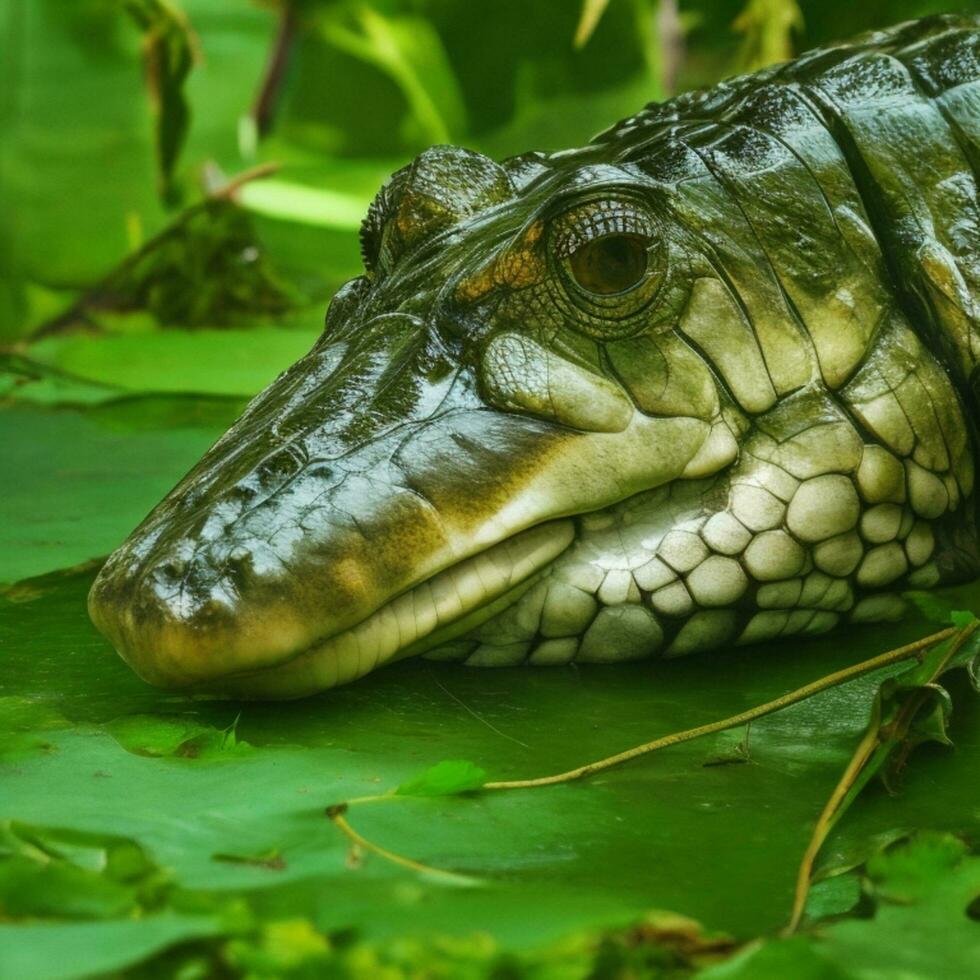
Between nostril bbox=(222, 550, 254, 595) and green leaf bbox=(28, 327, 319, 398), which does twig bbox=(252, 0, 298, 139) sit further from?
nostril bbox=(222, 550, 254, 595)

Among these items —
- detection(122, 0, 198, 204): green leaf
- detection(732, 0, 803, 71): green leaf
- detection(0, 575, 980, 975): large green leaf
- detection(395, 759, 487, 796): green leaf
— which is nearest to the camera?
detection(0, 575, 980, 975): large green leaf

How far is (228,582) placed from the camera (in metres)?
1.97

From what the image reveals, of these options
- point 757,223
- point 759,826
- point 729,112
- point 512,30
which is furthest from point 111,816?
point 512,30

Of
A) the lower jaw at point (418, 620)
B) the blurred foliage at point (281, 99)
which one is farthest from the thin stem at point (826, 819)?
the blurred foliage at point (281, 99)

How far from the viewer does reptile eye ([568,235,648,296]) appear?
2.28m

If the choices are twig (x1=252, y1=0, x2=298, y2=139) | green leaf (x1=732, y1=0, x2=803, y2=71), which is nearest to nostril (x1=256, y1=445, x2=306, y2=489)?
green leaf (x1=732, y1=0, x2=803, y2=71)

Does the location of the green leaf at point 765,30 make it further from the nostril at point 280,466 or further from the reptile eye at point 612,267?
the nostril at point 280,466

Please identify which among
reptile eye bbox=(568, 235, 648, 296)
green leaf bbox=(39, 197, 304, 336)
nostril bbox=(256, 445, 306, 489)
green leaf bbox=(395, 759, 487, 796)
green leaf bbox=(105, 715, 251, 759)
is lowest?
green leaf bbox=(395, 759, 487, 796)

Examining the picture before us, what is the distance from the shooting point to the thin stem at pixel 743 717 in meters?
1.94

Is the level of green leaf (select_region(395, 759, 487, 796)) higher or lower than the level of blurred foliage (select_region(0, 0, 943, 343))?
lower

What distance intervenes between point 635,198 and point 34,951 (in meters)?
1.38

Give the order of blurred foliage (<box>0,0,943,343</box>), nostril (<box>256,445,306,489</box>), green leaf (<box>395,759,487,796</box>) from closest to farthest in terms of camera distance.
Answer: green leaf (<box>395,759,487,796</box>), nostril (<box>256,445,306,489</box>), blurred foliage (<box>0,0,943,343</box>)

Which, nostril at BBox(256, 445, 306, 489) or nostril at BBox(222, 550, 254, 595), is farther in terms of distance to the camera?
nostril at BBox(256, 445, 306, 489)

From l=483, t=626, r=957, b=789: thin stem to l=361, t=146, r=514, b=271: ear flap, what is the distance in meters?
0.92
